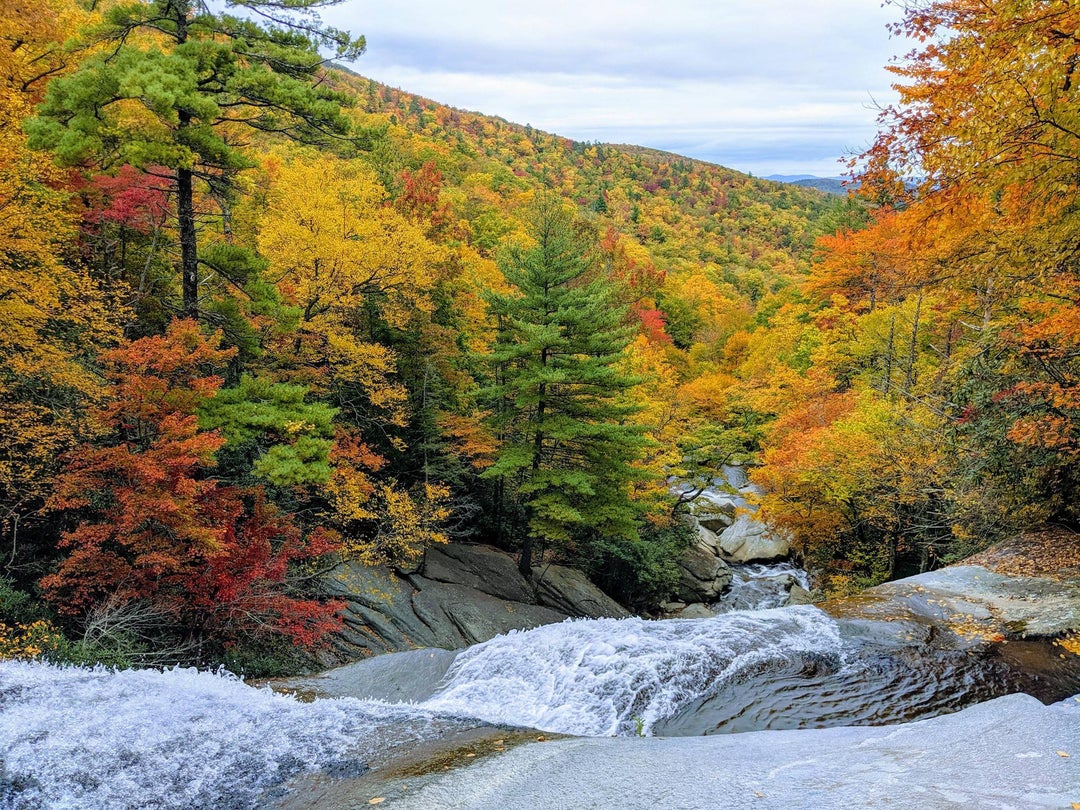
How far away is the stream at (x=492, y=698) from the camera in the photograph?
4.34 m

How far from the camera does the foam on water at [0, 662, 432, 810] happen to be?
406cm

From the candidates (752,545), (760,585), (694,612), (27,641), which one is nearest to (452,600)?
→ (694,612)

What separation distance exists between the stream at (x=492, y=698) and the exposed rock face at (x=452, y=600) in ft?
13.8

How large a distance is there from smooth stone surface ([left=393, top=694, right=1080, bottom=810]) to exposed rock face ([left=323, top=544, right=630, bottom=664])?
829cm

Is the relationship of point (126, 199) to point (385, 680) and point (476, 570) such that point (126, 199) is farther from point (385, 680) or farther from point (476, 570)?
point (476, 570)

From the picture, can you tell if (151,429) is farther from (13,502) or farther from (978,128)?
(978,128)

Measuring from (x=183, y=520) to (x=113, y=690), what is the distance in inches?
166

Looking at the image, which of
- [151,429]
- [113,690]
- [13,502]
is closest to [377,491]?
[151,429]

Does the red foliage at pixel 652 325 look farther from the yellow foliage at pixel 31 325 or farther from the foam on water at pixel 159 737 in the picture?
the foam on water at pixel 159 737

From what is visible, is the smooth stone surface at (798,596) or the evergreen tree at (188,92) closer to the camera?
the evergreen tree at (188,92)

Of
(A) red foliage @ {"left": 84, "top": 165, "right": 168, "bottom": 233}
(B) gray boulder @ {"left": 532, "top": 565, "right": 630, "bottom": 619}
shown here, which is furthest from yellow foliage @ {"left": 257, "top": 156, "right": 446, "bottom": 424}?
(B) gray boulder @ {"left": 532, "top": 565, "right": 630, "bottom": 619}

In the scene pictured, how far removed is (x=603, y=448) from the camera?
16.9 m

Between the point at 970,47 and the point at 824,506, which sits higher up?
the point at 970,47

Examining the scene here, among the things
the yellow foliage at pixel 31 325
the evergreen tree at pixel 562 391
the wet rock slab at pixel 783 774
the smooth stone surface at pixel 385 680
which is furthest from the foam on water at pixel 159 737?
the evergreen tree at pixel 562 391
